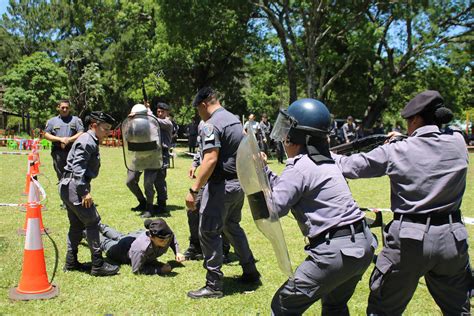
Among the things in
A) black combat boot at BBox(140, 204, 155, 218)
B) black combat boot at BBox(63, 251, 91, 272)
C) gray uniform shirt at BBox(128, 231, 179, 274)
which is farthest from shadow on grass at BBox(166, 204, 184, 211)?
black combat boot at BBox(63, 251, 91, 272)

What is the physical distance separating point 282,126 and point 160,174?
5.66 meters

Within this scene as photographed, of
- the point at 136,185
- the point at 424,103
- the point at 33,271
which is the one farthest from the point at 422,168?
the point at 136,185

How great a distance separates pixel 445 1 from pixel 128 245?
2538 centimetres

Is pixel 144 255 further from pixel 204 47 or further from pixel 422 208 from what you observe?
pixel 204 47

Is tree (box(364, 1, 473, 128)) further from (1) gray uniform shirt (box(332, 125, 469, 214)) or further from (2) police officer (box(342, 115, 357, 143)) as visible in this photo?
(1) gray uniform shirt (box(332, 125, 469, 214))

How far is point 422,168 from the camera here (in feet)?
9.86

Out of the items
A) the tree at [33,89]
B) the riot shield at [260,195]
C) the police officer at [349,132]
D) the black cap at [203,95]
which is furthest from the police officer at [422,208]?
the tree at [33,89]

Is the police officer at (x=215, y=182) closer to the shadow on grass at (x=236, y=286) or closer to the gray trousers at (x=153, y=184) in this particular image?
the shadow on grass at (x=236, y=286)

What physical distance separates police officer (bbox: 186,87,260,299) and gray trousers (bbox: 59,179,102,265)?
3.98 feet

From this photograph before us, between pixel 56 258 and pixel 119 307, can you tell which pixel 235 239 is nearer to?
pixel 119 307

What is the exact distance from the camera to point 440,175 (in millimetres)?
3002

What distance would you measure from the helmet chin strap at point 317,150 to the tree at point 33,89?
38.0 metres

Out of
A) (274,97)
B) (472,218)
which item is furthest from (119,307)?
(274,97)

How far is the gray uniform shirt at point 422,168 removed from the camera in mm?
3008
